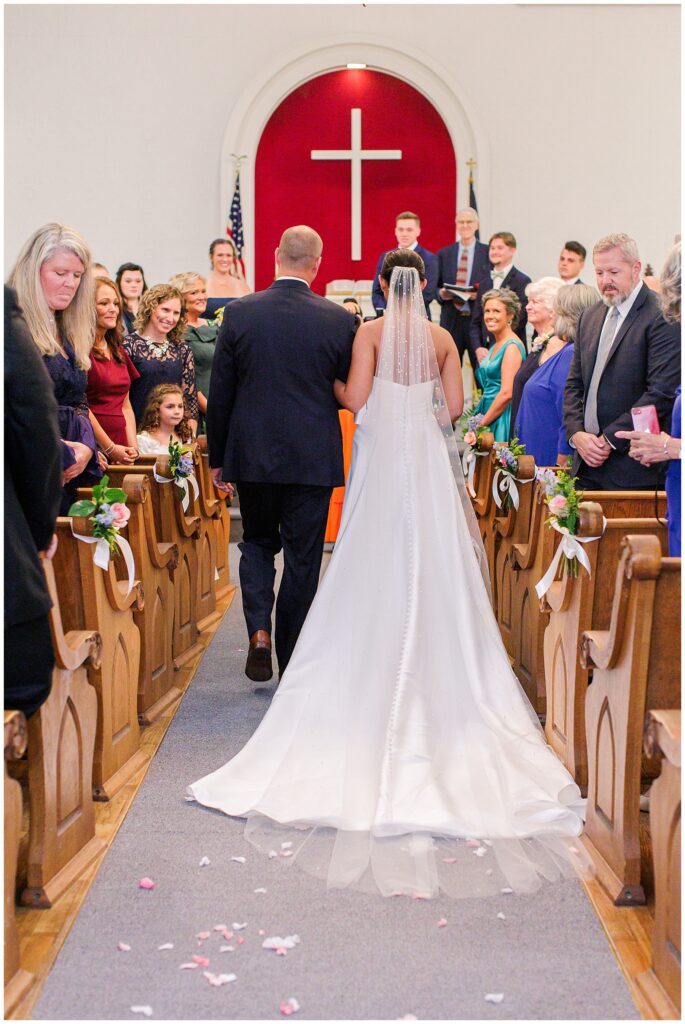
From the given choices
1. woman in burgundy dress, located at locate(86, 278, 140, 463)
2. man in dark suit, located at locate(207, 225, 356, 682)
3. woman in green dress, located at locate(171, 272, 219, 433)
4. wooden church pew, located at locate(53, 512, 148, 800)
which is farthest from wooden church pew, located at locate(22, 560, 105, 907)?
woman in green dress, located at locate(171, 272, 219, 433)

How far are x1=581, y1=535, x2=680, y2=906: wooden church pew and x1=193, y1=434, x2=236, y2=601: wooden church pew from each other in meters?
3.60

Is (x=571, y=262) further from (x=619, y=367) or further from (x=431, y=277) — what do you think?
(x=619, y=367)

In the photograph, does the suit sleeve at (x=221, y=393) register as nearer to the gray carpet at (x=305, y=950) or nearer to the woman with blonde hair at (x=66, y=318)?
the woman with blonde hair at (x=66, y=318)

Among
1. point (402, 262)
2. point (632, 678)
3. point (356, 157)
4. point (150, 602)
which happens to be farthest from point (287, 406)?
point (356, 157)

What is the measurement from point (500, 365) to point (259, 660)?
2930 mm

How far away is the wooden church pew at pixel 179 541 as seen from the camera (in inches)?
194

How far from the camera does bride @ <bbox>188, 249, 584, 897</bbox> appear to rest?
311cm

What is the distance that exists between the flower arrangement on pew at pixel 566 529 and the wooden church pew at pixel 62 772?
146 cm

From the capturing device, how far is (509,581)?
5.00 m

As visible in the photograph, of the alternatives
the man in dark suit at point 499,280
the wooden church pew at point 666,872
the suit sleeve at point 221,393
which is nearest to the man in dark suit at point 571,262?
the man in dark suit at point 499,280

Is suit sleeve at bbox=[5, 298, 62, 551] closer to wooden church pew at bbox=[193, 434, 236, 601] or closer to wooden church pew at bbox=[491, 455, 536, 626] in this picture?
wooden church pew at bbox=[491, 455, 536, 626]

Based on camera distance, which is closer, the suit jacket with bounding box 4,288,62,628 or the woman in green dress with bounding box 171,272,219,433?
the suit jacket with bounding box 4,288,62,628

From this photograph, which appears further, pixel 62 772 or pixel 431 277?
pixel 431 277

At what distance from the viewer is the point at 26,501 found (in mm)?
2488
